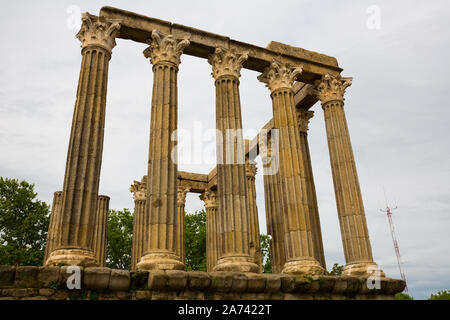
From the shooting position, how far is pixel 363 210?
23.2m

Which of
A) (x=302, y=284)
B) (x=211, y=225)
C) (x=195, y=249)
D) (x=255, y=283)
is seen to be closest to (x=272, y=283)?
(x=255, y=283)

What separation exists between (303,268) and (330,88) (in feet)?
44.4

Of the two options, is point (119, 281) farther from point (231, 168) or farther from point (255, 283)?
point (231, 168)

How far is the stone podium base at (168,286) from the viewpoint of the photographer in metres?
12.7

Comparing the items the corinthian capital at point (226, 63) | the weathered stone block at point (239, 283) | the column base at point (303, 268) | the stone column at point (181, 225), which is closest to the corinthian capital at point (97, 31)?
the corinthian capital at point (226, 63)

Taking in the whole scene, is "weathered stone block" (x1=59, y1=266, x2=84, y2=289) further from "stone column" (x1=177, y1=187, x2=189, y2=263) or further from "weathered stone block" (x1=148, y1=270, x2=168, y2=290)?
"stone column" (x1=177, y1=187, x2=189, y2=263)

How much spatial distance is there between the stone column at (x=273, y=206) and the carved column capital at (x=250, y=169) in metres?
4.45

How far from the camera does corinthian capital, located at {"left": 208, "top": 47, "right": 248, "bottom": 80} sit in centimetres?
2284

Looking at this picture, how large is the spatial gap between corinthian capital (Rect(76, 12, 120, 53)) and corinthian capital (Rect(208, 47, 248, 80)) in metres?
6.22

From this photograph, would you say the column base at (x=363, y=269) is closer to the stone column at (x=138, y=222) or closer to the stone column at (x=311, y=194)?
the stone column at (x=311, y=194)

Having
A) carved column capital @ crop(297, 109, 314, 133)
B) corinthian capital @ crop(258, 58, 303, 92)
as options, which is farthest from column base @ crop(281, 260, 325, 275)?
carved column capital @ crop(297, 109, 314, 133)

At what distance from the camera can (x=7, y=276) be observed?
1243 cm
